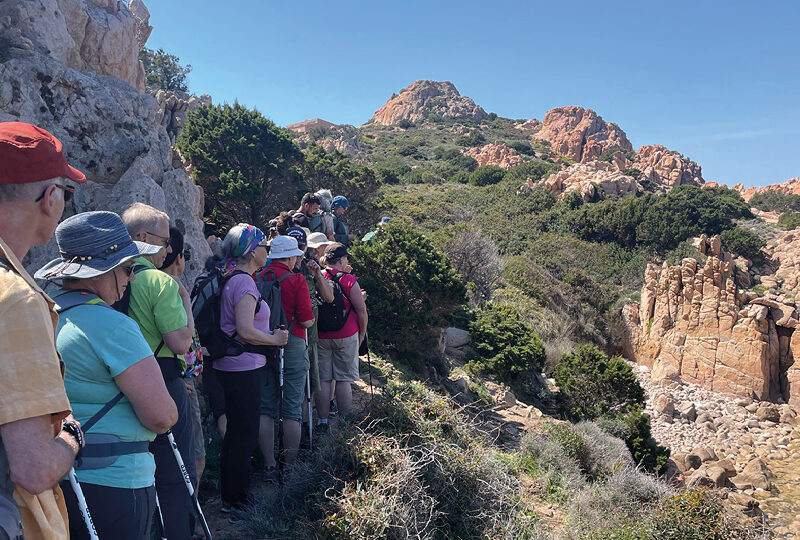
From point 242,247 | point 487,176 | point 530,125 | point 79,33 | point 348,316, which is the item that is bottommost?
point 348,316

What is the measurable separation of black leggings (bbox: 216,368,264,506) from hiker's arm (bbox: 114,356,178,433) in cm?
120

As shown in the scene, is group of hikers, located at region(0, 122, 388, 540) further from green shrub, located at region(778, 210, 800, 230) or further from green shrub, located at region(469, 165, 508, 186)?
green shrub, located at region(469, 165, 508, 186)

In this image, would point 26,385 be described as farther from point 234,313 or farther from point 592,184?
point 592,184

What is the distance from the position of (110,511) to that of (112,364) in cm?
51

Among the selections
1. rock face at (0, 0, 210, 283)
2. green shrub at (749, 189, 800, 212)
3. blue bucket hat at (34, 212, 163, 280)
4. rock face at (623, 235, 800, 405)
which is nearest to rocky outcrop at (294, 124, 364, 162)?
rock face at (623, 235, 800, 405)

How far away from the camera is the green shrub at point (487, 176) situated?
117 feet

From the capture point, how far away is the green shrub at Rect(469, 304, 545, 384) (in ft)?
31.3

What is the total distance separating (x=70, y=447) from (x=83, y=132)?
410 centimetres

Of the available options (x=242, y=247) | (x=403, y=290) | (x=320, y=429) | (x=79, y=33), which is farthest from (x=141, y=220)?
(x=403, y=290)

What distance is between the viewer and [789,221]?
2650cm

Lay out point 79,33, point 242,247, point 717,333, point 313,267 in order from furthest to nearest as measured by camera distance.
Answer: point 717,333
point 79,33
point 313,267
point 242,247

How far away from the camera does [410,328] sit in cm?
822

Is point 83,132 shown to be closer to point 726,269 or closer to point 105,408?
point 105,408

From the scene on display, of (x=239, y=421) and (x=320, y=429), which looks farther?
(x=320, y=429)
